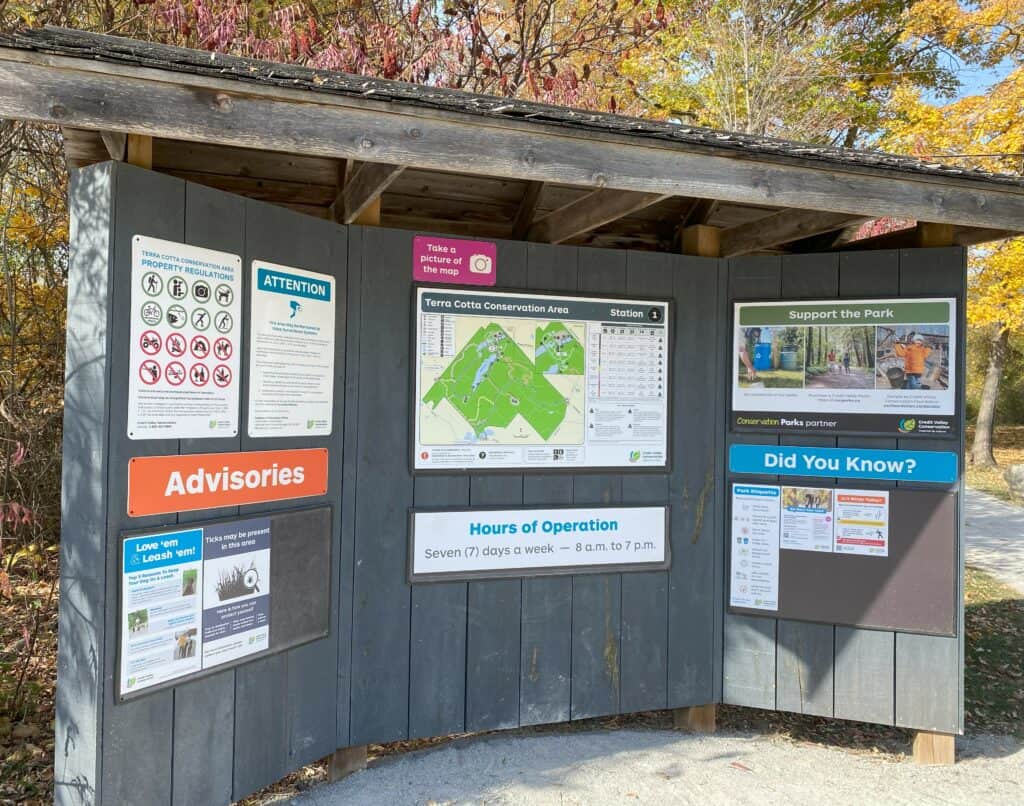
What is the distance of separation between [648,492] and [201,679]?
2.27 meters

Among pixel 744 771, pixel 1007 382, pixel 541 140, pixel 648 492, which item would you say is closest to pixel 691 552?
pixel 648 492

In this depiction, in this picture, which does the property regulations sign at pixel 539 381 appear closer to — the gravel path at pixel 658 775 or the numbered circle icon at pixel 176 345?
the numbered circle icon at pixel 176 345

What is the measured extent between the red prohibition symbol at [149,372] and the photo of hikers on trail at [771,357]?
2.88 m

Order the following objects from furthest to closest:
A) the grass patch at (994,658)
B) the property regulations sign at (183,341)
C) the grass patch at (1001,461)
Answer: the grass patch at (1001,461), the grass patch at (994,658), the property regulations sign at (183,341)

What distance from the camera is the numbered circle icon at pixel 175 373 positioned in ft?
9.59

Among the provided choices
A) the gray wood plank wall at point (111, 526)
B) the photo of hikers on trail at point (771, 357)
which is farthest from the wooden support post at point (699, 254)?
the gray wood plank wall at point (111, 526)

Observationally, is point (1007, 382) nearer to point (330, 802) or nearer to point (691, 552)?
point (691, 552)

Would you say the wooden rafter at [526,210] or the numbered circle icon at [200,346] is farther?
the wooden rafter at [526,210]

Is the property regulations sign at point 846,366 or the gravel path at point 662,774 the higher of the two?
the property regulations sign at point 846,366

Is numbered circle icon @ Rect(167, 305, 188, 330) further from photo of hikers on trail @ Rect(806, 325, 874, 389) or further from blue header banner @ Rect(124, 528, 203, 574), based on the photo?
photo of hikers on trail @ Rect(806, 325, 874, 389)

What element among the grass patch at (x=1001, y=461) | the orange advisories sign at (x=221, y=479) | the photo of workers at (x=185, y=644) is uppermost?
the orange advisories sign at (x=221, y=479)

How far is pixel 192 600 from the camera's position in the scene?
303 cm

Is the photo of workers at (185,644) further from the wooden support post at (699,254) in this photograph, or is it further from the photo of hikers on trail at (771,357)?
the photo of hikers on trail at (771,357)

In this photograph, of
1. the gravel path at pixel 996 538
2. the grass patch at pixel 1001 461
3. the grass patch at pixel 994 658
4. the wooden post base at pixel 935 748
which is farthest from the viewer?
the grass patch at pixel 1001 461
